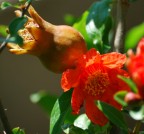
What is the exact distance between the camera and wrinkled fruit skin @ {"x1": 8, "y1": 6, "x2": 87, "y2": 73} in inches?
34.2

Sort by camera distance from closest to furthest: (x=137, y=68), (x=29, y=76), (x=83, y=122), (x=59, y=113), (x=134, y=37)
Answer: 1. (x=137, y=68)
2. (x=59, y=113)
3. (x=83, y=122)
4. (x=134, y=37)
5. (x=29, y=76)

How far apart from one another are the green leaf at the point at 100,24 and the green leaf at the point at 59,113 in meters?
0.19

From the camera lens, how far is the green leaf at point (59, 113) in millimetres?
877

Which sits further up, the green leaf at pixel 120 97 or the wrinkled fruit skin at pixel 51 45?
the green leaf at pixel 120 97

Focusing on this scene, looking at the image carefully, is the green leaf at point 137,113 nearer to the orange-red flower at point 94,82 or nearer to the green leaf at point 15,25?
the orange-red flower at point 94,82

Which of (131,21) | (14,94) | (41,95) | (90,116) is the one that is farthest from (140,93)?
(14,94)

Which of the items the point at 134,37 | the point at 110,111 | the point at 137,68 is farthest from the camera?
the point at 134,37

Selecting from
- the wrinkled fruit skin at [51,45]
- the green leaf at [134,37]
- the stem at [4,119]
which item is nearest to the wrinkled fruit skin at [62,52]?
the wrinkled fruit skin at [51,45]

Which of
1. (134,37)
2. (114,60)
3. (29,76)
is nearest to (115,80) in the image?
(114,60)

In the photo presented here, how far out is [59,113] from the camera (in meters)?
0.89

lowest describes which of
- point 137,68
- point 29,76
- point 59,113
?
point 29,76

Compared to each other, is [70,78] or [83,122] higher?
[70,78]

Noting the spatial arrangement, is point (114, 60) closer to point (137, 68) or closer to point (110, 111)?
point (110, 111)

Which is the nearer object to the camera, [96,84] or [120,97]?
[120,97]
